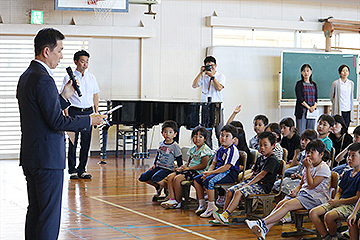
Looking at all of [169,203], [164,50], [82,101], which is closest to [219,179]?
[169,203]

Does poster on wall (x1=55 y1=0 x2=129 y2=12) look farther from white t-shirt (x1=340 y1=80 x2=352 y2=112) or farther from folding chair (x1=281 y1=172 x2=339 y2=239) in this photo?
folding chair (x1=281 y1=172 x2=339 y2=239)

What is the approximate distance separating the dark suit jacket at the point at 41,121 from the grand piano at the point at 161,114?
5179 millimetres

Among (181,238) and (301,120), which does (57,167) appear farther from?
(301,120)

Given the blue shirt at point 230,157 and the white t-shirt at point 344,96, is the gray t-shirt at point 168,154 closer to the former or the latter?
the blue shirt at point 230,157

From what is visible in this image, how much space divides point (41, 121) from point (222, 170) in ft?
8.56

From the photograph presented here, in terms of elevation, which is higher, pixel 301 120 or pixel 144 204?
pixel 301 120

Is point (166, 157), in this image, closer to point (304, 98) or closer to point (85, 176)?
point (85, 176)

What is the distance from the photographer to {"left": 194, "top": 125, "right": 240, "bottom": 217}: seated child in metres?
5.54

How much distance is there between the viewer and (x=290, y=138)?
6.36 m

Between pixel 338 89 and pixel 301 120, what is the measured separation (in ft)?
3.15

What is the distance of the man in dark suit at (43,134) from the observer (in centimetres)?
326

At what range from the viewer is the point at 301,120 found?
9453 mm

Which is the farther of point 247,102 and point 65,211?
point 247,102

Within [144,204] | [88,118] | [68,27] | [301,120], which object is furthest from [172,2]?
[88,118]
